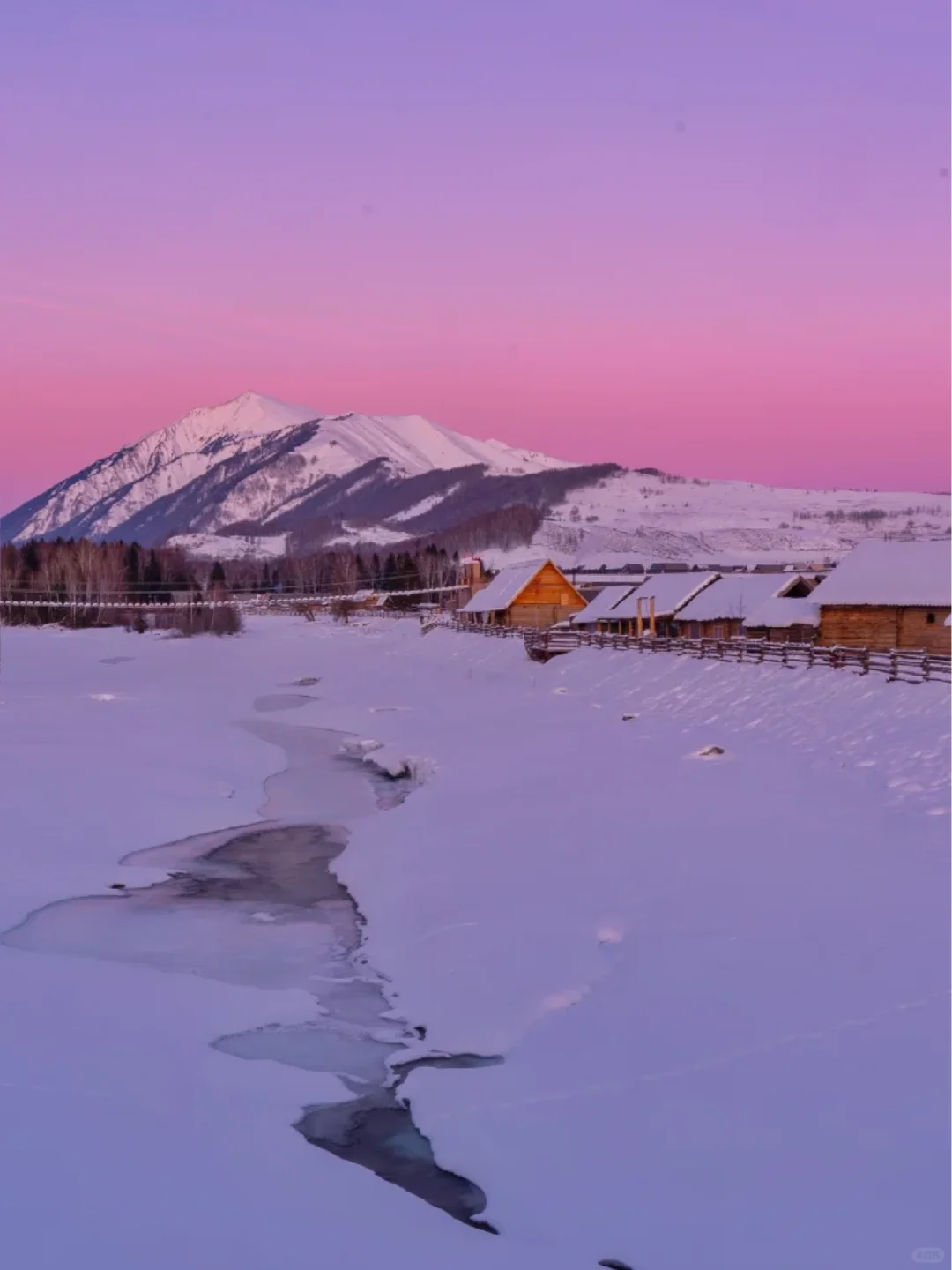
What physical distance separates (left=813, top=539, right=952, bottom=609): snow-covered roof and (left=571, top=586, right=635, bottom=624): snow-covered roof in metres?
29.3

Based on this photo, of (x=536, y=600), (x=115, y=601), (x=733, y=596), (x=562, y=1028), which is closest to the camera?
(x=562, y=1028)

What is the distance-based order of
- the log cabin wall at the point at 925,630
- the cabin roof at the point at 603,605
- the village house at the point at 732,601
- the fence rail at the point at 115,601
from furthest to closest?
the fence rail at the point at 115,601, the cabin roof at the point at 603,605, the village house at the point at 732,601, the log cabin wall at the point at 925,630

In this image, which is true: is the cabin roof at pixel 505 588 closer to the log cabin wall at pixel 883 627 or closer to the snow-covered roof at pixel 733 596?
the snow-covered roof at pixel 733 596

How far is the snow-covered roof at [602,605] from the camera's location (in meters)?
77.6

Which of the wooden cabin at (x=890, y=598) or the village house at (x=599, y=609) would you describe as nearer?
the wooden cabin at (x=890, y=598)

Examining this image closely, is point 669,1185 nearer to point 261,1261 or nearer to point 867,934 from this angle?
point 261,1261

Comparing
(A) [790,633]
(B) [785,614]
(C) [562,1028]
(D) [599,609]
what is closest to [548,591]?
(D) [599,609]

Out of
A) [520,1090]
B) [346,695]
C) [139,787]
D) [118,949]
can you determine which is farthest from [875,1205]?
[346,695]

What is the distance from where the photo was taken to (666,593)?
233 feet

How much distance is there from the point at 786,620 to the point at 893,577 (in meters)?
7.94

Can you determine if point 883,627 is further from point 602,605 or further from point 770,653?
point 602,605

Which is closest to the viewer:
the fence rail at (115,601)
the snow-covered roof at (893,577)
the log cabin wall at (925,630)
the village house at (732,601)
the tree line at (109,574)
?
the log cabin wall at (925,630)

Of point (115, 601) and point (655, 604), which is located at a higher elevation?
point (115, 601)

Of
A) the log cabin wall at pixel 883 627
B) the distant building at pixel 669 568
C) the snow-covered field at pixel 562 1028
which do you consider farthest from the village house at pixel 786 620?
the distant building at pixel 669 568
